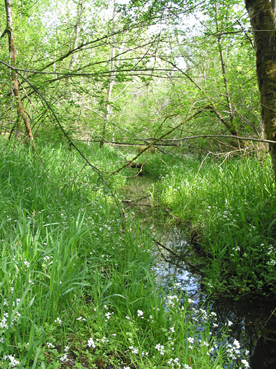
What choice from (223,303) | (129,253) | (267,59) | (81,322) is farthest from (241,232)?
(81,322)

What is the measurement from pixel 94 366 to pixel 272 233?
8.38 ft

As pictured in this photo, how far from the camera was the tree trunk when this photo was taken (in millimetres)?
2900

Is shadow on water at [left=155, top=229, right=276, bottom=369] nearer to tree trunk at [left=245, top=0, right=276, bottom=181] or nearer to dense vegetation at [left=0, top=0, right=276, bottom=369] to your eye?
dense vegetation at [left=0, top=0, right=276, bottom=369]

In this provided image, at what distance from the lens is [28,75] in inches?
227

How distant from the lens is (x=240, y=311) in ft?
9.45

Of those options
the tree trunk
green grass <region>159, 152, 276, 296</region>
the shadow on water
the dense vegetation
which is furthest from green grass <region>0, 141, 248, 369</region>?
the tree trunk

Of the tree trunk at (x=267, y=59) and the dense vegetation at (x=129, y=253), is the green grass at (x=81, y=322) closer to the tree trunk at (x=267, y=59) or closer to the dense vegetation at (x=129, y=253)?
the dense vegetation at (x=129, y=253)

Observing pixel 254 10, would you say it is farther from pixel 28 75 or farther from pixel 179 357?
pixel 28 75

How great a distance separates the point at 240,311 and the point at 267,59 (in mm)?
2615

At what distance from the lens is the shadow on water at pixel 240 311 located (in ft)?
7.80

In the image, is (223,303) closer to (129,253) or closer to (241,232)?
(241,232)

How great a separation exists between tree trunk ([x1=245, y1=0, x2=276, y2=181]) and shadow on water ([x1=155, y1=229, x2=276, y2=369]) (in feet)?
5.02

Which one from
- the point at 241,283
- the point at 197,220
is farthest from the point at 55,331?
the point at 197,220

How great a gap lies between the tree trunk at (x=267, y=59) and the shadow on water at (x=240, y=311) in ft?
5.02
